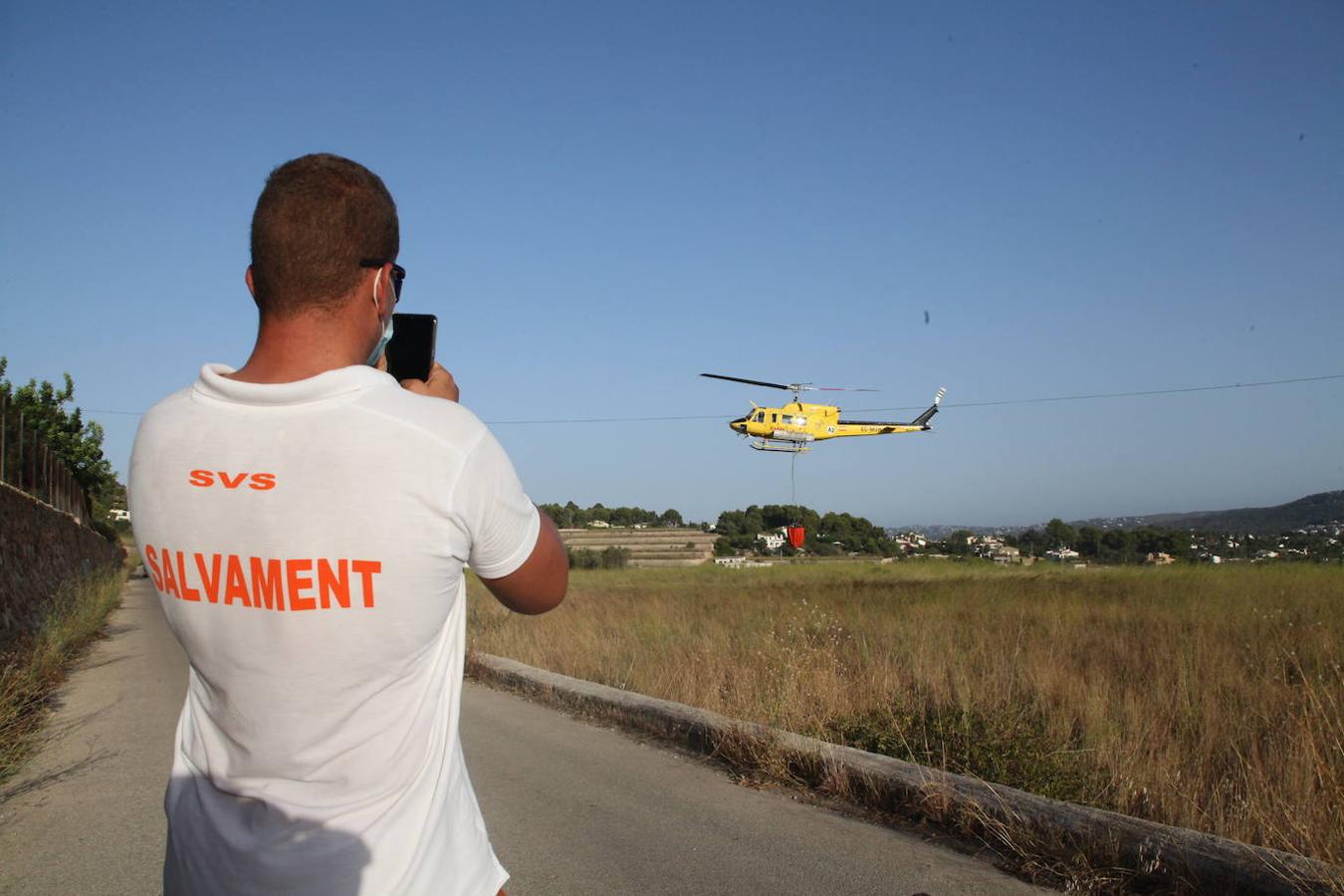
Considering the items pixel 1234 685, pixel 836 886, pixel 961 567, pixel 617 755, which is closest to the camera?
pixel 836 886

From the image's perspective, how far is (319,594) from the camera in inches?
60.8

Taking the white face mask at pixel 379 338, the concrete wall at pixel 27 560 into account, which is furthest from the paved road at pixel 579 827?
the concrete wall at pixel 27 560

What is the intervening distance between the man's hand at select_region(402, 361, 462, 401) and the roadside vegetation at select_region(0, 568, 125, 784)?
669cm

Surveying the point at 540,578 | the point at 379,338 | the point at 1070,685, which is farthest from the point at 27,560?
the point at 540,578

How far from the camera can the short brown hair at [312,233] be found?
167cm

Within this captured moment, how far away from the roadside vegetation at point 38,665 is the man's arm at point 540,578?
6795 mm

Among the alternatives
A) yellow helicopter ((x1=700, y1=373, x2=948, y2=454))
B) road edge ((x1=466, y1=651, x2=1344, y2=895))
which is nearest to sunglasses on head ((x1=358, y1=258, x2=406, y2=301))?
road edge ((x1=466, y1=651, x2=1344, y2=895))

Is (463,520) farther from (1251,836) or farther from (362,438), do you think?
(1251,836)

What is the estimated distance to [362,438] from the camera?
1.54m

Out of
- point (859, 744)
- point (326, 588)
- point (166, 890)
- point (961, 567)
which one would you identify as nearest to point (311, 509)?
point (326, 588)

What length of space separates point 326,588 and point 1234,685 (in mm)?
8585

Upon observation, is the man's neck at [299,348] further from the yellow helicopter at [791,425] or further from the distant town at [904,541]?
the yellow helicopter at [791,425]

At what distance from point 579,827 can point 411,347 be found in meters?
4.26

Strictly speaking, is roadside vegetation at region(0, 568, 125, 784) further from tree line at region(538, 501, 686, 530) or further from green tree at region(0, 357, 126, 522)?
tree line at region(538, 501, 686, 530)
